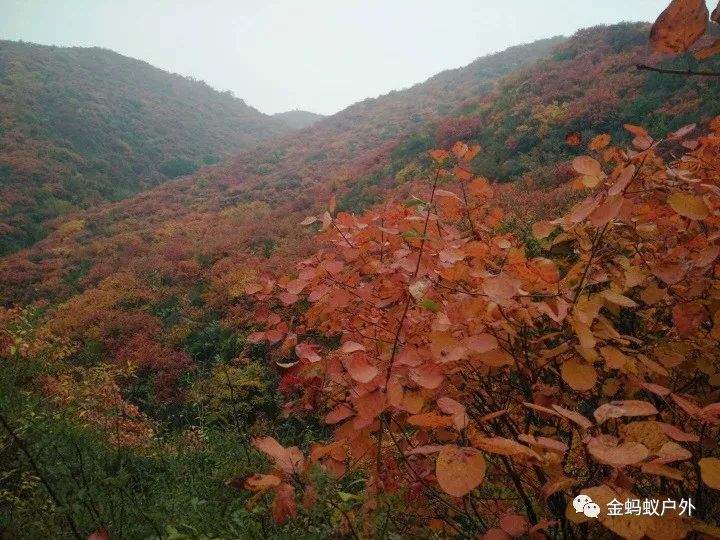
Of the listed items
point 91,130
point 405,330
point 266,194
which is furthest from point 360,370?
point 91,130

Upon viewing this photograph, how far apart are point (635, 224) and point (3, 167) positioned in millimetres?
Result: 23668

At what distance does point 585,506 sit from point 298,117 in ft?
168

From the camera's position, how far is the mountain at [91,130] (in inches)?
707

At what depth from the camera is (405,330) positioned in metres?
1.22

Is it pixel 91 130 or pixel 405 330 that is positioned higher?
pixel 91 130

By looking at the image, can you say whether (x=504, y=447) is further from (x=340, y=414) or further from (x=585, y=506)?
(x=340, y=414)

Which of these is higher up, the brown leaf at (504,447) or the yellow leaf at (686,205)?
the yellow leaf at (686,205)

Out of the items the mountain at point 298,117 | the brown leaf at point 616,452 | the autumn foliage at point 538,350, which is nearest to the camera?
the brown leaf at point 616,452

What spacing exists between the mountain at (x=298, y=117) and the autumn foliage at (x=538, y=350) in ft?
148

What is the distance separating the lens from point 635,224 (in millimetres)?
1337

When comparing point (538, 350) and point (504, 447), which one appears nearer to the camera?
point (504, 447)

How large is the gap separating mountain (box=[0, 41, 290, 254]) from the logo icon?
59.5 ft

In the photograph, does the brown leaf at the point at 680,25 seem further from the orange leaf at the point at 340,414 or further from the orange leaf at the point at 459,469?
the orange leaf at the point at 340,414

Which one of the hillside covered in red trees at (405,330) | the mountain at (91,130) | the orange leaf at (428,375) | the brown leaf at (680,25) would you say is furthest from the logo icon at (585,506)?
the mountain at (91,130)
